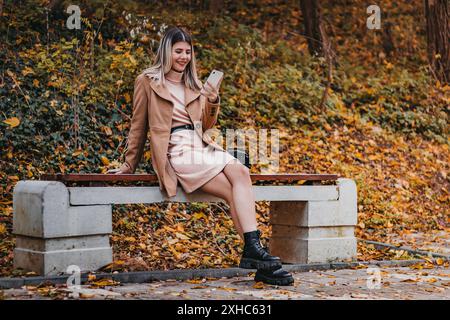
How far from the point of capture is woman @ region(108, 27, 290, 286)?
19.4ft

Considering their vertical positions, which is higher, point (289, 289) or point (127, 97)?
point (127, 97)

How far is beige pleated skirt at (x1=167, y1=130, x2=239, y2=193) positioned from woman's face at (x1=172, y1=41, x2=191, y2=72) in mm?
539

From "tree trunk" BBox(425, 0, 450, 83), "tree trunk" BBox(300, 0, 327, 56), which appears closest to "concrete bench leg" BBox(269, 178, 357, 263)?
"tree trunk" BBox(300, 0, 327, 56)

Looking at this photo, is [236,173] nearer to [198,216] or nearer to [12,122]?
[198,216]

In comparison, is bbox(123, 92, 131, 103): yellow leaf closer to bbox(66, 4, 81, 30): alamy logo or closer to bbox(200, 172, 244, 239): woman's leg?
bbox(66, 4, 81, 30): alamy logo

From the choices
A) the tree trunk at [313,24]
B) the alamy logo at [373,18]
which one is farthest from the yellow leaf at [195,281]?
the alamy logo at [373,18]

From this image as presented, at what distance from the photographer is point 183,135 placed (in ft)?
20.2

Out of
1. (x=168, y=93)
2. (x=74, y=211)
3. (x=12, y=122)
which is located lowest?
(x=74, y=211)

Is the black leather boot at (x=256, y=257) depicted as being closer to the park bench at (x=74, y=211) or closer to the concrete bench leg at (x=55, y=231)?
the park bench at (x=74, y=211)

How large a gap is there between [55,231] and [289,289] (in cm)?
174

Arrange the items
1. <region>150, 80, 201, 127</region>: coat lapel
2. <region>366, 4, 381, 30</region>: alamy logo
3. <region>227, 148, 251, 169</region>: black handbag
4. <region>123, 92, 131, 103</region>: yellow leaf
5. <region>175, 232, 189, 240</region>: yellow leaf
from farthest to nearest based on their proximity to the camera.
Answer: <region>366, 4, 381, 30</region>: alamy logo
<region>123, 92, 131, 103</region>: yellow leaf
<region>175, 232, 189, 240</region>: yellow leaf
<region>227, 148, 251, 169</region>: black handbag
<region>150, 80, 201, 127</region>: coat lapel

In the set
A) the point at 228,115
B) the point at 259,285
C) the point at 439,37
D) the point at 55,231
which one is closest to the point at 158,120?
the point at 55,231

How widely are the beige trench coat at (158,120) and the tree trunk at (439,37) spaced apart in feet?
29.4
